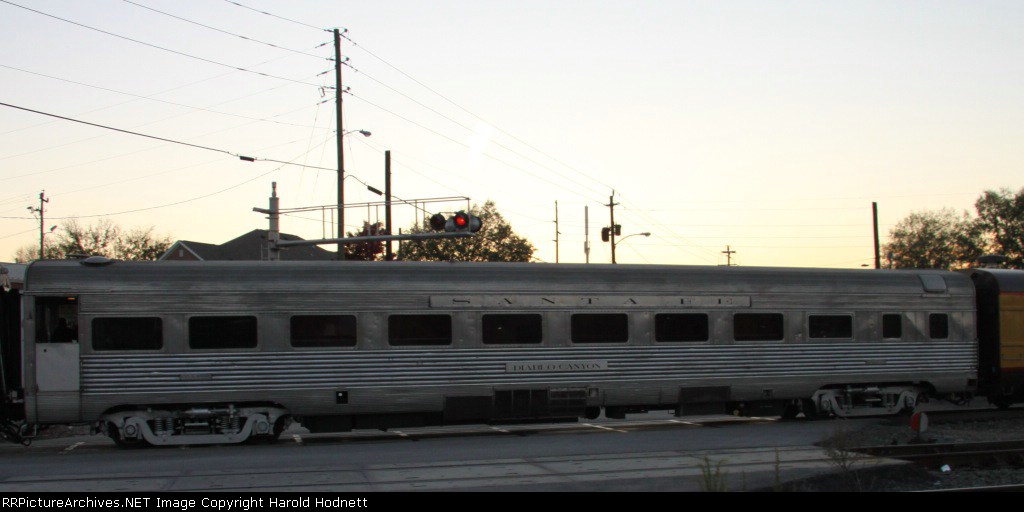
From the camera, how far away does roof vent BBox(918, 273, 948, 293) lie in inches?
778

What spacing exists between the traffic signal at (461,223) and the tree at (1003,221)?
87.1 metres

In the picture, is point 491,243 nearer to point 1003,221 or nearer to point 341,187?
point 341,187

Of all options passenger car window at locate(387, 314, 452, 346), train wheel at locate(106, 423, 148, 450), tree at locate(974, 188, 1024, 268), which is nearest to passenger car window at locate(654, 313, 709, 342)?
passenger car window at locate(387, 314, 452, 346)

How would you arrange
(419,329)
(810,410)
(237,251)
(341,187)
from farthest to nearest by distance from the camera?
(237,251)
(341,187)
(810,410)
(419,329)

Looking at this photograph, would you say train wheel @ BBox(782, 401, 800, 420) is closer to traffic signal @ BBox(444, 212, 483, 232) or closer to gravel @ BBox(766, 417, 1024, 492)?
gravel @ BBox(766, 417, 1024, 492)

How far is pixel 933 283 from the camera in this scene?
1983 centimetres

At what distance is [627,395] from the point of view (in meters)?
17.4

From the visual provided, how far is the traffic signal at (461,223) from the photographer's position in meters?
23.2

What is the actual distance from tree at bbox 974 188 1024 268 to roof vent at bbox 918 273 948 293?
8436 centimetres

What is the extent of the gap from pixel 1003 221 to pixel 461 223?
92.4 m

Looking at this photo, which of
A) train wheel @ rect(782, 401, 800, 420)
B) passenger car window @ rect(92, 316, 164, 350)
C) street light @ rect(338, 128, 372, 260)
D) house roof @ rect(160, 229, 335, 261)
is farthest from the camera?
house roof @ rect(160, 229, 335, 261)

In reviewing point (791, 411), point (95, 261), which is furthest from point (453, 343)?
point (791, 411)

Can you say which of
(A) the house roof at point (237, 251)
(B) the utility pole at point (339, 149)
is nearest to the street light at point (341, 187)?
(B) the utility pole at point (339, 149)

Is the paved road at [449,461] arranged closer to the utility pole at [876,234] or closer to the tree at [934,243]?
the utility pole at [876,234]
